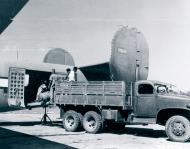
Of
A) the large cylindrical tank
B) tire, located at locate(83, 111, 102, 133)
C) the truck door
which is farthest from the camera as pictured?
the large cylindrical tank

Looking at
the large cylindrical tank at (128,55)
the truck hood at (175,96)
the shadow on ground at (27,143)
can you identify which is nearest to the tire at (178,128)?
the truck hood at (175,96)

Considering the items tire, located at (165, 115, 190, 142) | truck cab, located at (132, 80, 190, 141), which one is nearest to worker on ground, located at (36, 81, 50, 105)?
truck cab, located at (132, 80, 190, 141)

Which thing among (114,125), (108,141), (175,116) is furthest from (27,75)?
(175,116)

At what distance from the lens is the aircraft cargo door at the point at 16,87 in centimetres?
1734

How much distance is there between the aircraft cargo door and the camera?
56.9 ft

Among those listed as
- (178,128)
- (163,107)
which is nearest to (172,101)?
(163,107)

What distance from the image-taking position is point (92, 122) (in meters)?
14.2

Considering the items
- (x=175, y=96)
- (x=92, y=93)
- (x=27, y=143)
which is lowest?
(x=27, y=143)

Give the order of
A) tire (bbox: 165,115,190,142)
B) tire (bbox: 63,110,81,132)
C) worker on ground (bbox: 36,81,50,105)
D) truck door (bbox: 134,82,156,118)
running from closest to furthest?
tire (bbox: 165,115,190,142), truck door (bbox: 134,82,156,118), tire (bbox: 63,110,81,132), worker on ground (bbox: 36,81,50,105)

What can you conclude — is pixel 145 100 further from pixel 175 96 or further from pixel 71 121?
pixel 71 121

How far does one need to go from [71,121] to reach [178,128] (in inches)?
202

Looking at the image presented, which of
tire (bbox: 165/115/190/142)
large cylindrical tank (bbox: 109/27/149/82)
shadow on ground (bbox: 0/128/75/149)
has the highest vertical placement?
large cylindrical tank (bbox: 109/27/149/82)

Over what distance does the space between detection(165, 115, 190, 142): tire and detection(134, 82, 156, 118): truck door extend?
0.91 metres

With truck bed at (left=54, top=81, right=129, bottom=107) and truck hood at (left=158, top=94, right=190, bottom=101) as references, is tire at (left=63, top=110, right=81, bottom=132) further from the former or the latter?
truck hood at (left=158, top=94, right=190, bottom=101)
